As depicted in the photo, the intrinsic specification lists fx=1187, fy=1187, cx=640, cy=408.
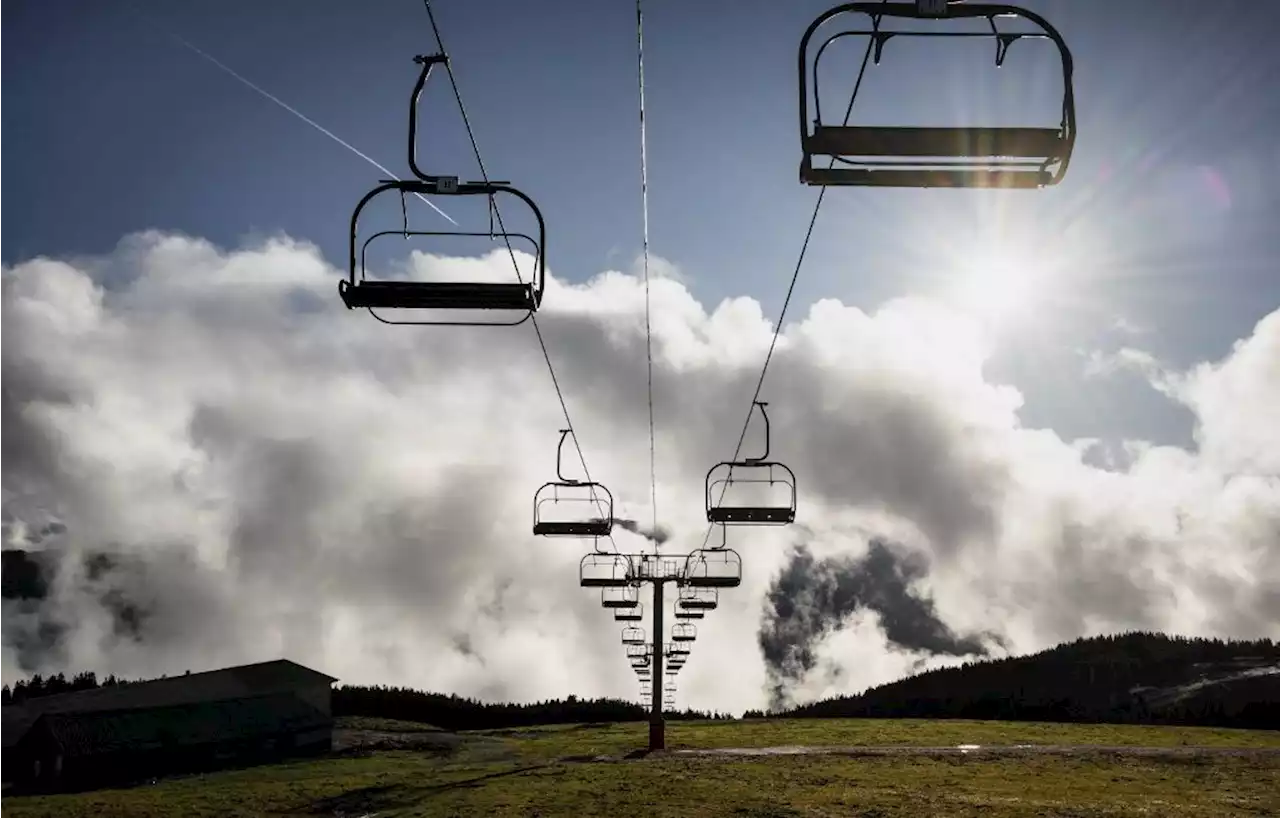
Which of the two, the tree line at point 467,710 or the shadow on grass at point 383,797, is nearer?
the shadow on grass at point 383,797

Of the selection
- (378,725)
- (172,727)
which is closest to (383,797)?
(172,727)

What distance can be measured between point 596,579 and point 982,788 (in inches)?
659

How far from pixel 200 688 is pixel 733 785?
5927 centimetres

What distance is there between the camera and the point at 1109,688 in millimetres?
175750

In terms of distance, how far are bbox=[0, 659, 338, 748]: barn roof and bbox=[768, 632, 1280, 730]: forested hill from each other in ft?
254

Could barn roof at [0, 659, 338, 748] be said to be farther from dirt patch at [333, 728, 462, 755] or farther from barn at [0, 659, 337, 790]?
dirt patch at [333, 728, 462, 755]

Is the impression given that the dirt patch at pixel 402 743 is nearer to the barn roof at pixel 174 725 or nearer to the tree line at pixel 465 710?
the barn roof at pixel 174 725

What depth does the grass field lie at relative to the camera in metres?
39.4

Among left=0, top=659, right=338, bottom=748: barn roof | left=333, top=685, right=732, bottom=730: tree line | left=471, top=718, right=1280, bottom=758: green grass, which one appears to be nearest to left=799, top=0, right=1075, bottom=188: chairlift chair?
left=471, top=718, right=1280, bottom=758: green grass

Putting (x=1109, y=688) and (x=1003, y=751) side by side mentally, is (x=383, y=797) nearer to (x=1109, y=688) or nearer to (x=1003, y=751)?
(x=1003, y=751)

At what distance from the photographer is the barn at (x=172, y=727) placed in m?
76.9

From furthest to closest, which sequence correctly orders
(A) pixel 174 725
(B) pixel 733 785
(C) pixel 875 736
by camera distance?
(A) pixel 174 725
(C) pixel 875 736
(B) pixel 733 785

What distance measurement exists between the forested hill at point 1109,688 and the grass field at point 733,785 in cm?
6161

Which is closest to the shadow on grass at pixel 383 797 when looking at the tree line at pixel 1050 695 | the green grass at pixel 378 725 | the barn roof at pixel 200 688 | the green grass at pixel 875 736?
the green grass at pixel 875 736
